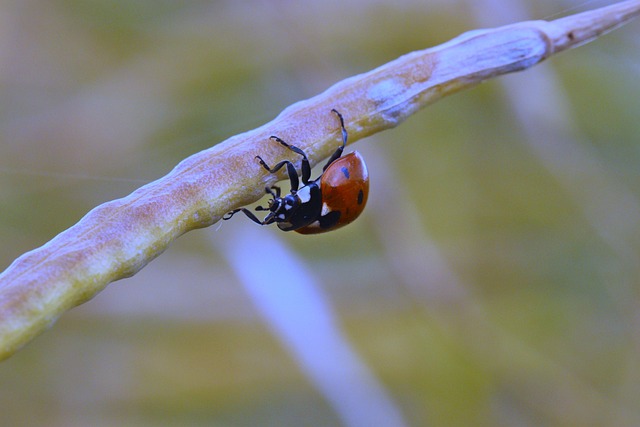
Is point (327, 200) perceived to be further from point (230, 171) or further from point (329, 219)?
point (230, 171)

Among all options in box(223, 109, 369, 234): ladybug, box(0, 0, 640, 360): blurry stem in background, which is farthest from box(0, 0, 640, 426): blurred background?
box(0, 0, 640, 360): blurry stem in background

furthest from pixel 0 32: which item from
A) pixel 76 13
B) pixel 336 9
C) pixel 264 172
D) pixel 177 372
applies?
pixel 264 172

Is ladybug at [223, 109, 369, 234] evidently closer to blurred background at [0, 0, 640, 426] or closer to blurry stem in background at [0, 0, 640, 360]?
blurred background at [0, 0, 640, 426]

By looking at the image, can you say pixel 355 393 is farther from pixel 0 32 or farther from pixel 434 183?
pixel 0 32

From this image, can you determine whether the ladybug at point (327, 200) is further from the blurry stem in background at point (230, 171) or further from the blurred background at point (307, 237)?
the blurry stem in background at point (230, 171)

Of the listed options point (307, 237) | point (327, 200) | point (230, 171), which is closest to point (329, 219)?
point (327, 200)

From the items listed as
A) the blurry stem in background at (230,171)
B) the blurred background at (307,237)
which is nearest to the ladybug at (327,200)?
the blurred background at (307,237)
